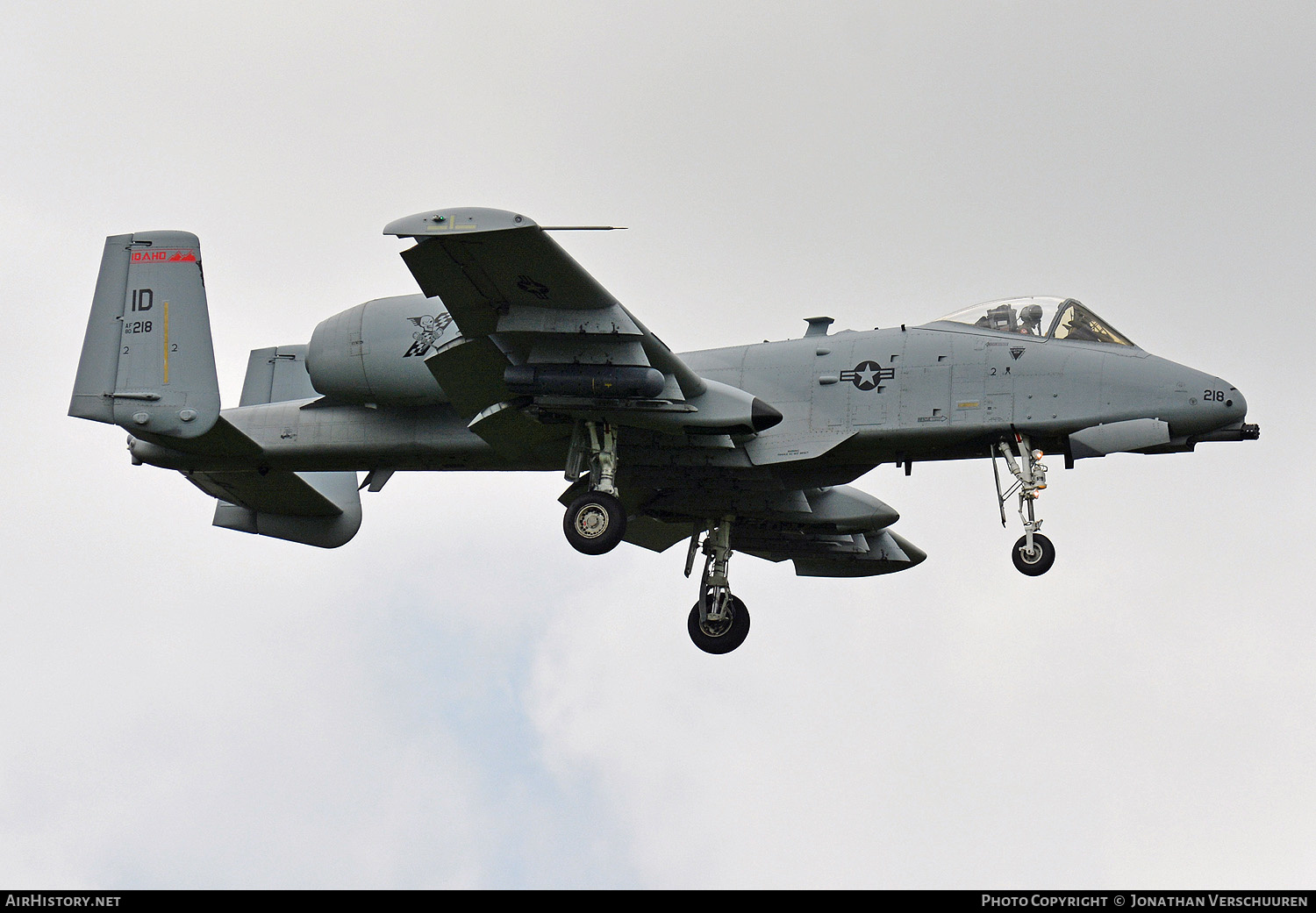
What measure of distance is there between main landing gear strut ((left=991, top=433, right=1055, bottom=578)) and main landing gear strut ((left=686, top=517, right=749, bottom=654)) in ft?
18.7

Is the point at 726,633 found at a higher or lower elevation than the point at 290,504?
lower

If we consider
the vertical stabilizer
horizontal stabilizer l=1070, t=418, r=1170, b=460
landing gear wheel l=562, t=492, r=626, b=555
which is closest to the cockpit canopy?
horizontal stabilizer l=1070, t=418, r=1170, b=460

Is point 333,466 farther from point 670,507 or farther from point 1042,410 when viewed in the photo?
point 1042,410

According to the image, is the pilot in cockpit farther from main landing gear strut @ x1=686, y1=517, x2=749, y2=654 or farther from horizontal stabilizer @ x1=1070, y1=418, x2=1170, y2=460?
main landing gear strut @ x1=686, y1=517, x2=749, y2=654

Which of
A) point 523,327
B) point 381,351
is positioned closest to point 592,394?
point 523,327

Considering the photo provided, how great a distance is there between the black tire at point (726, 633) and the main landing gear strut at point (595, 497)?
4754 mm

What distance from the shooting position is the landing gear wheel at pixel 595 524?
2380 cm

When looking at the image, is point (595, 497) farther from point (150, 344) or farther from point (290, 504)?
point (150, 344)

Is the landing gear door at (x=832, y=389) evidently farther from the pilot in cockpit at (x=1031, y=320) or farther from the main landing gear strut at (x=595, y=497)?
the main landing gear strut at (x=595, y=497)

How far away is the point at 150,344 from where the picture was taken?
2528 cm

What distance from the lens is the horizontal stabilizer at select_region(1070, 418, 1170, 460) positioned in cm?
2306

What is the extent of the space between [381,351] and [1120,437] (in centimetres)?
1038

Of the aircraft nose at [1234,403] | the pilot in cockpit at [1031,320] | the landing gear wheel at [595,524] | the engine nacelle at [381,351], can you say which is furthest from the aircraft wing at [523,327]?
the aircraft nose at [1234,403]

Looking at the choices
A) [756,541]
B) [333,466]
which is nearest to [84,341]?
[333,466]
